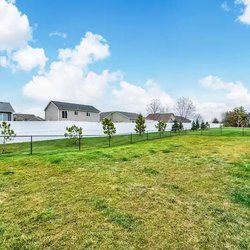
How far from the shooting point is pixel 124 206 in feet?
16.4

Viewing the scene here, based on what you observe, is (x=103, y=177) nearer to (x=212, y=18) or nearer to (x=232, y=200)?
(x=232, y=200)

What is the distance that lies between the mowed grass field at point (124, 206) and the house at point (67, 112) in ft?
102

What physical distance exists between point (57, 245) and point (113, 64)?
2067 centimetres

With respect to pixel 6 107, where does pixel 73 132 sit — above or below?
below

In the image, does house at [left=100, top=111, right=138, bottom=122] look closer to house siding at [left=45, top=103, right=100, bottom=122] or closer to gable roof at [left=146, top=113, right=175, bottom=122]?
gable roof at [left=146, top=113, right=175, bottom=122]

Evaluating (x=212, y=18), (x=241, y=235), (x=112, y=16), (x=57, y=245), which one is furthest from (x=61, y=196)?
(x=212, y=18)

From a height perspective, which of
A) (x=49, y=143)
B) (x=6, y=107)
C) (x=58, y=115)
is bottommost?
(x=49, y=143)

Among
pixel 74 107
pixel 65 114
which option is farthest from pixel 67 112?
pixel 74 107

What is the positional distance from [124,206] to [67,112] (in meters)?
35.9

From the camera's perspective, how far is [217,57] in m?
19.5

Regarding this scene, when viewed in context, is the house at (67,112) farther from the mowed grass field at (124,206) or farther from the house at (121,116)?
the mowed grass field at (124,206)

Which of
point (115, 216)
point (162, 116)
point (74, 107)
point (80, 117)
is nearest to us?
point (115, 216)

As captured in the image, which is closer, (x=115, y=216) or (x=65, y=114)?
(x=115, y=216)

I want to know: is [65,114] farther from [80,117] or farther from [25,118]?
[25,118]
